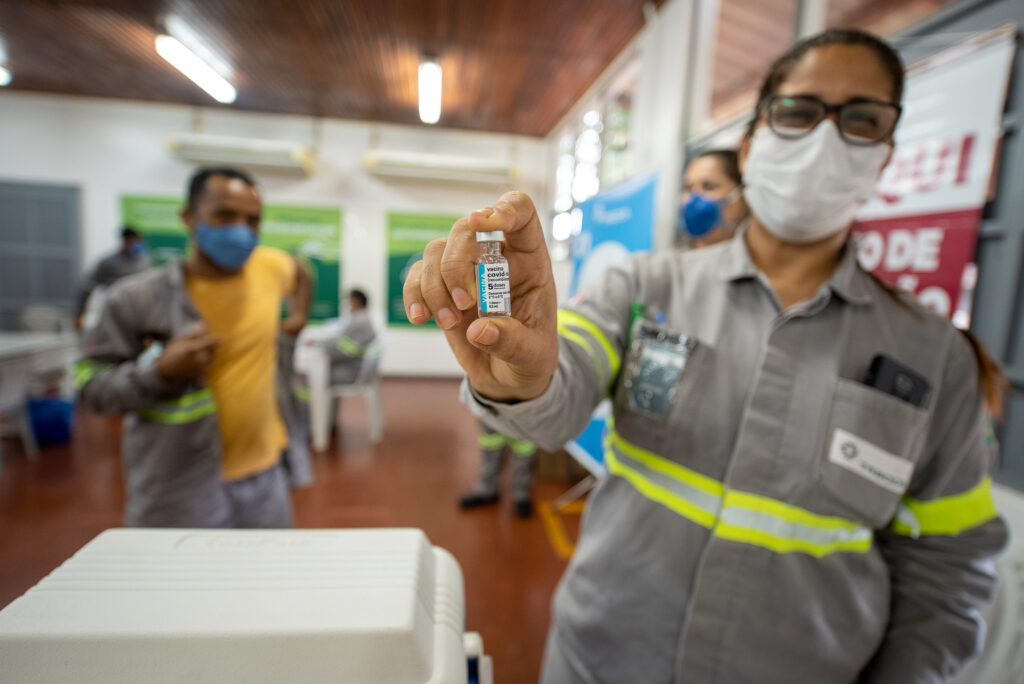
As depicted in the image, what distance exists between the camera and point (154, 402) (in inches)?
48.9

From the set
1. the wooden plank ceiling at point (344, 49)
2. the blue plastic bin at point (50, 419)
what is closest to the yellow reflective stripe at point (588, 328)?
the wooden plank ceiling at point (344, 49)

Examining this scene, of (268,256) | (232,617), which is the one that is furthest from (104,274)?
(232,617)

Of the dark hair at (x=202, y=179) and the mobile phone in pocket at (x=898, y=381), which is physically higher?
the dark hair at (x=202, y=179)

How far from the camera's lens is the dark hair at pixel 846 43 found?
33.8 inches

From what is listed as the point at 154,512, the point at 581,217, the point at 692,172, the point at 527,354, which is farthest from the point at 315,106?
the point at 527,354

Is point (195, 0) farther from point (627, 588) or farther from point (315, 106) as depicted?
point (627, 588)

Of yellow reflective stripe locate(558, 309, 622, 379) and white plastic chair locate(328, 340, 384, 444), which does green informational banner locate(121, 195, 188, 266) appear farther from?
yellow reflective stripe locate(558, 309, 622, 379)

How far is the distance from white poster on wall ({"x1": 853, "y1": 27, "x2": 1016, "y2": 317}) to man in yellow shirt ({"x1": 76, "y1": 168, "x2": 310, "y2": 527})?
219 cm

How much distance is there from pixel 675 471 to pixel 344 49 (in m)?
5.49

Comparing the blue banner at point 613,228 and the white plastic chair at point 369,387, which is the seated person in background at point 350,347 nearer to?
the white plastic chair at point 369,387

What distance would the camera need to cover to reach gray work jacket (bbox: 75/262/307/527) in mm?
1182

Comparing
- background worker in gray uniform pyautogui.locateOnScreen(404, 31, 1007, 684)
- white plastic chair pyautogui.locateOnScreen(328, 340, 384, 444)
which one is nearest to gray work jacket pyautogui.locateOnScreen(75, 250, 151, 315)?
white plastic chair pyautogui.locateOnScreen(328, 340, 384, 444)

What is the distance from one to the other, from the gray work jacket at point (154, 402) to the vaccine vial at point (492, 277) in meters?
1.08

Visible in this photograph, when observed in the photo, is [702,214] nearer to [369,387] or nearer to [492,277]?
[492,277]
